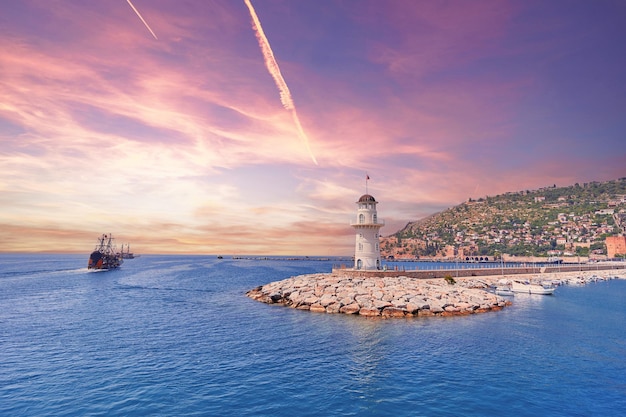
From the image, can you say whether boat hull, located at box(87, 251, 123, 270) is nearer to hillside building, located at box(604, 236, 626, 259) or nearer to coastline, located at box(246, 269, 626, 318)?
coastline, located at box(246, 269, 626, 318)

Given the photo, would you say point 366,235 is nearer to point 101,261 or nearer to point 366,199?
point 366,199

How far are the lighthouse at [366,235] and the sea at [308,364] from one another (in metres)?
18.8

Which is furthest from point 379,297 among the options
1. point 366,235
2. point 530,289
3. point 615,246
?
point 615,246

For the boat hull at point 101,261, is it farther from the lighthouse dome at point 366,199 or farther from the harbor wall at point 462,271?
the lighthouse dome at point 366,199

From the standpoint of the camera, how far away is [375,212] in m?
58.9

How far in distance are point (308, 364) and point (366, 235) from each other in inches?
1425

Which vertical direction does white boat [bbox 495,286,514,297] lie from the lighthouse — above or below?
below

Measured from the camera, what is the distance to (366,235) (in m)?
59.1

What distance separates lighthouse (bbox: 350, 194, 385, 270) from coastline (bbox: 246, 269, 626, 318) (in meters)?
3.17

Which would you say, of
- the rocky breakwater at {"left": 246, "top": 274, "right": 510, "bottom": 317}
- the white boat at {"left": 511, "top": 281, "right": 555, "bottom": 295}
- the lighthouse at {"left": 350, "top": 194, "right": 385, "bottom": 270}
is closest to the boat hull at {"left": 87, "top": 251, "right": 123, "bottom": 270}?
the rocky breakwater at {"left": 246, "top": 274, "right": 510, "bottom": 317}

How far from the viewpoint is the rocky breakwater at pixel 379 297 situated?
4281 cm

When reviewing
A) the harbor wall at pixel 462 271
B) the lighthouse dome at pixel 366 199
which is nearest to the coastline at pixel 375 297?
the harbor wall at pixel 462 271

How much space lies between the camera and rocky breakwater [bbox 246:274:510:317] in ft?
140

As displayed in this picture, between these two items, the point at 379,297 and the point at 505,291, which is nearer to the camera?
the point at 379,297
